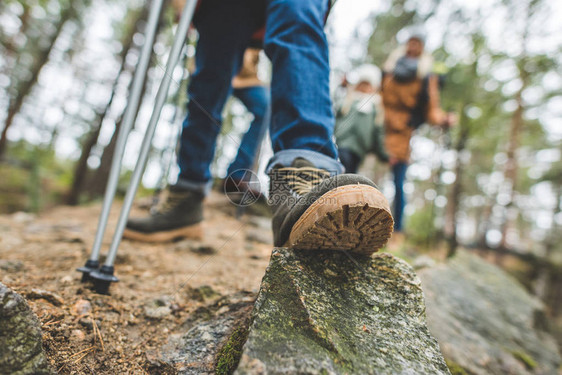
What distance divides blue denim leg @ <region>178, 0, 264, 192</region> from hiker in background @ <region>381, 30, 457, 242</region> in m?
2.45

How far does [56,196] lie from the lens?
6.89 meters

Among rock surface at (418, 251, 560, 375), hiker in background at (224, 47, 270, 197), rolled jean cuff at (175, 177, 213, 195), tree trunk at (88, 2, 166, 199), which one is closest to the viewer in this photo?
rock surface at (418, 251, 560, 375)

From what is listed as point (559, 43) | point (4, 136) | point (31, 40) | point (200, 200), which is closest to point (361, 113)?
point (200, 200)

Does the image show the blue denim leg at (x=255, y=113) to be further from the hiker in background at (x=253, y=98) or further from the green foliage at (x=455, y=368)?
the green foliage at (x=455, y=368)

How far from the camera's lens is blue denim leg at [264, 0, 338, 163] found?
1.06m

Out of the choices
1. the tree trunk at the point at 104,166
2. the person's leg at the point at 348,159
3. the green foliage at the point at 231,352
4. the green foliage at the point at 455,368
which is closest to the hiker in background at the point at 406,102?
the person's leg at the point at 348,159

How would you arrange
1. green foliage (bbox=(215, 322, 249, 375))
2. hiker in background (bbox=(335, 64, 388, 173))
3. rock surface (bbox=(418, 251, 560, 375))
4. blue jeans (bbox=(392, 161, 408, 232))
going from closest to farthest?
green foliage (bbox=(215, 322, 249, 375)), rock surface (bbox=(418, 251, 560, 375)), blue jeans (bbox=(392, 161, 408, 232)), hiker in background (bbox=(335, 64, 388, 173))

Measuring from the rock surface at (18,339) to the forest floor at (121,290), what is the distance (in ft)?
0.36

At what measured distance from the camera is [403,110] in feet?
12.1

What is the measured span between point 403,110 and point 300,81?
3.13 m

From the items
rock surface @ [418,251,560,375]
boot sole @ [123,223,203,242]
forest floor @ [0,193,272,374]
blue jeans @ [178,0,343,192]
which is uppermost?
blue jeans @ [178,0,343,192]

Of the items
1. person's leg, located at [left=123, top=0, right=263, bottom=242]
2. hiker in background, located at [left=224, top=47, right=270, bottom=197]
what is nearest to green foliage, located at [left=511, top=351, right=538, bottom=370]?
hiker in background, located at [left=224, top=47, right=270, bottom=197]

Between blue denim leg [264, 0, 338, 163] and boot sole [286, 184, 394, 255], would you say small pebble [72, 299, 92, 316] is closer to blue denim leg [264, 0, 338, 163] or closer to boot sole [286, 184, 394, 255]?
boot sole [286, 184, 394, 255]

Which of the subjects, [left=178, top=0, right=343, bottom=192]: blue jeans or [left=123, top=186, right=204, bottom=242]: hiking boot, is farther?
[left=123, top=186, right=204, bottom=242]: hiking boot
